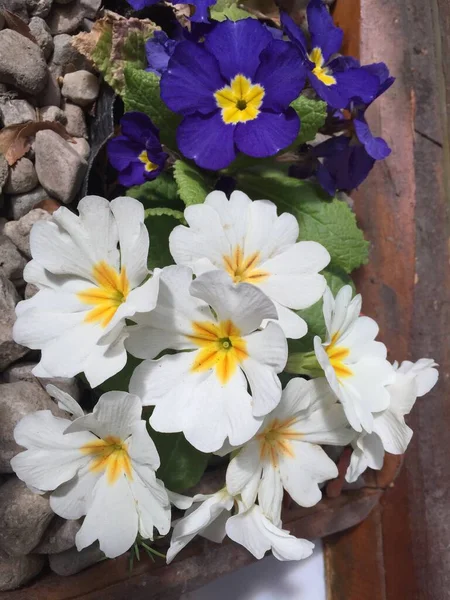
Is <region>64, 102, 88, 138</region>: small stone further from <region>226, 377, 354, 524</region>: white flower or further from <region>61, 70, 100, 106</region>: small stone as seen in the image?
<region>226, 377, 354, 524</region>: white flower

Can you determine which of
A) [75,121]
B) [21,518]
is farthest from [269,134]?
[21,518]

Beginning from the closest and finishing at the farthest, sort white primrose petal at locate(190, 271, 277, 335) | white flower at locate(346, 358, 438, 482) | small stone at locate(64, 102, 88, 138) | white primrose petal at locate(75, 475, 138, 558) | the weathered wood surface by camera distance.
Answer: white primrose petal at locate(190, 271, 277, 335), white primrose petal at locate(75, 475, 138, 558), white flower at locate(346, 358, 438, 482), small stone at locate(64, 102, 88, 138), the weathered wood surface

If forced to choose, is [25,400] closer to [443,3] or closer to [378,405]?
[378,405]

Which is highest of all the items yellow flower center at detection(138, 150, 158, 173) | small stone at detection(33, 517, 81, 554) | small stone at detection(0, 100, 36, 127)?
small stone at detection(0, 100, 36, 127)

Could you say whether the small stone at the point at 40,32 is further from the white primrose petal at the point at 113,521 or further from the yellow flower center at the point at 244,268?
the white primrose petal at the point at 113,521

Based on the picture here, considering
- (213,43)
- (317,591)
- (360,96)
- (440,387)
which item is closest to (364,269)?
(440,387)

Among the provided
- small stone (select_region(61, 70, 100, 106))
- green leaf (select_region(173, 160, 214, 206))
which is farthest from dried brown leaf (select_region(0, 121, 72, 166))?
green leaf (select_region(173, 160, 214, 206))
